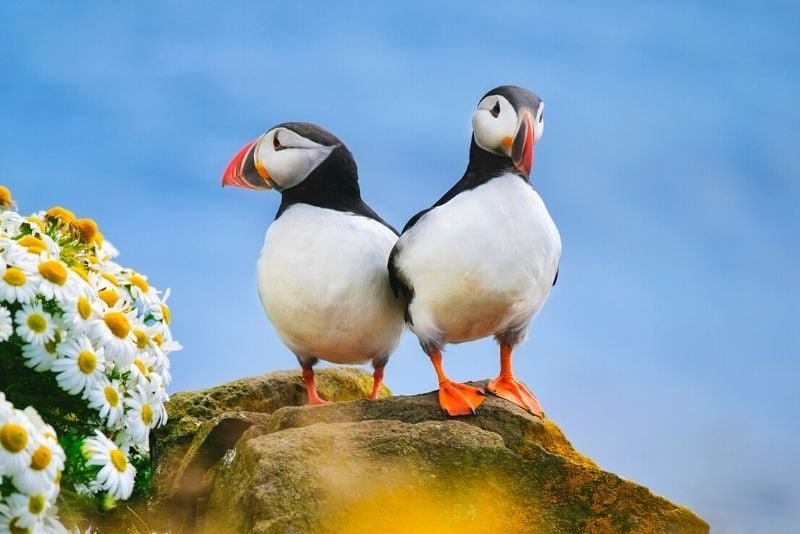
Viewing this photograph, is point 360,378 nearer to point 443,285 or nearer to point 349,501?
point 443,285

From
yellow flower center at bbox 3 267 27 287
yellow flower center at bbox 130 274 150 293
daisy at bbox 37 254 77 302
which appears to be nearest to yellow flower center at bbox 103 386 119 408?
daisy at bbox 37 254 77 302

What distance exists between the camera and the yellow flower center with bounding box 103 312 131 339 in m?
4.76

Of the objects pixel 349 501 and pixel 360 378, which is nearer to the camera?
pixel 349 501

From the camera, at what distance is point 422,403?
530 cm

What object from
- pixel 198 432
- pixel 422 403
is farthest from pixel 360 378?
pixel 422 403

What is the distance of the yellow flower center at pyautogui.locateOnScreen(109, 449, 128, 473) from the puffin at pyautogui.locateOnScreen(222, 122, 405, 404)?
1.39 meters

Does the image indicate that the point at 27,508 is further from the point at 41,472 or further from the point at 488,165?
the point at 488,165

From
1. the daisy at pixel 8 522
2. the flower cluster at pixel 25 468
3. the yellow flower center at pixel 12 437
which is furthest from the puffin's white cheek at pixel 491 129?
the daisy at pixel 8 522

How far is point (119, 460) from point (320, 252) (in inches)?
61.7

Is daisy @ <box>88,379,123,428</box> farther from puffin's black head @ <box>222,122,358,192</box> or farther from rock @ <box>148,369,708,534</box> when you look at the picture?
puffin's black head @ <box>222,122,358,192</box>

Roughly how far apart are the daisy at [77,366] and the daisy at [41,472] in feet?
1.88

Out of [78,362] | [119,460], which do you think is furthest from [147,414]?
[78,362]

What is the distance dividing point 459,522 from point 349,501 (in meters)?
0.48

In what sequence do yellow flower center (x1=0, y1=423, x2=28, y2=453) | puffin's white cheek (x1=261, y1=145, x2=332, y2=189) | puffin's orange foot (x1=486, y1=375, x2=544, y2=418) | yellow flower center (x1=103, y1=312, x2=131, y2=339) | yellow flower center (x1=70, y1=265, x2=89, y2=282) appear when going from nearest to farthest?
yellow flower center (x1=0, y1=423, x2=28, y2=453)
yellow flower center (x1=103, y1=312, x2=131, y2=339)
yellow flower center (x1=70, y1=265, x2=89, y2=282)
puffin's orange foot (x1=486, y1=375, x2=544, y2=418)
puffin's white cheek (x1=261, y1=145, x2=332, y2=189)
